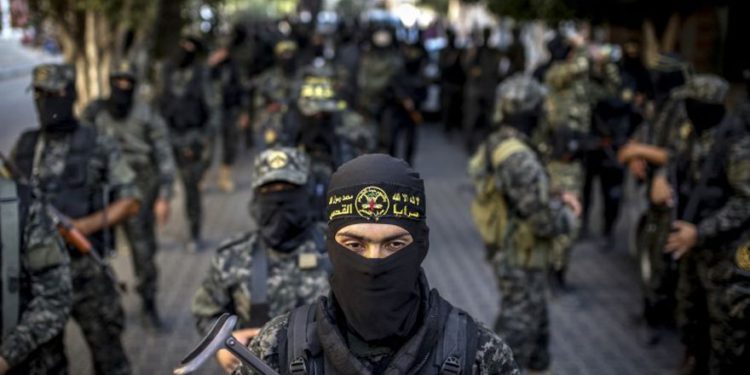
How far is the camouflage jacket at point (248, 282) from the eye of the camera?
3.28m

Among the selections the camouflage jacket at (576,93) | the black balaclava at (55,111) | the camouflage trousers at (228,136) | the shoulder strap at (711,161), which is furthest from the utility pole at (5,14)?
the shoulder strap at (711,161)

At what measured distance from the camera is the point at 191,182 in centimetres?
823

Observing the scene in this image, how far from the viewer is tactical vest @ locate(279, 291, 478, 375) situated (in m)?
2.06

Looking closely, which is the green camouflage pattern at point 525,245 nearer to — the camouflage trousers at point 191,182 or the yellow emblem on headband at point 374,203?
the yellow emblem on headband at point 374,203

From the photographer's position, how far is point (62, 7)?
9117 millimetres

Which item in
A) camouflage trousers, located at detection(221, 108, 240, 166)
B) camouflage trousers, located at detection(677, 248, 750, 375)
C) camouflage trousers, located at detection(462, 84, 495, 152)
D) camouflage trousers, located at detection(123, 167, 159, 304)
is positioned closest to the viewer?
camouflage trousers, located at detection(677, 248, 750, 375)

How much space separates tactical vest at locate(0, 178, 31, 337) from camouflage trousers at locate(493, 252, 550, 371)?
2.75 metres

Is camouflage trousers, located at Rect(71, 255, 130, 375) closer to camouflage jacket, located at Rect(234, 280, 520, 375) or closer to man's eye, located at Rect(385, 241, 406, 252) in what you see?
camouflage jacket, located at Rect(234, 280, 520, 375)

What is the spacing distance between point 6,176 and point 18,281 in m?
0.68

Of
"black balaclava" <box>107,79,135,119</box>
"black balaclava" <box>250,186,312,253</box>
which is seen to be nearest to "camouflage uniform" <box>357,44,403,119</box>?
"black balaclava" <box>107,79,135,119</box>

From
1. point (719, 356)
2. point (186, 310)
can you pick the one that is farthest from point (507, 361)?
point (186, 310)

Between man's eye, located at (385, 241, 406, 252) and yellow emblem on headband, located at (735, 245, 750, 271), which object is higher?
man's eye, located at (385, 241, 406, 252)

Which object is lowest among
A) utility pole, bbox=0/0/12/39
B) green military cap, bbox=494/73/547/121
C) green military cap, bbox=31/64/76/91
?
green military cap, bbox=494/73/547/121

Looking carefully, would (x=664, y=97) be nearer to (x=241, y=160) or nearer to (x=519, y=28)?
(x=519, y=28)
